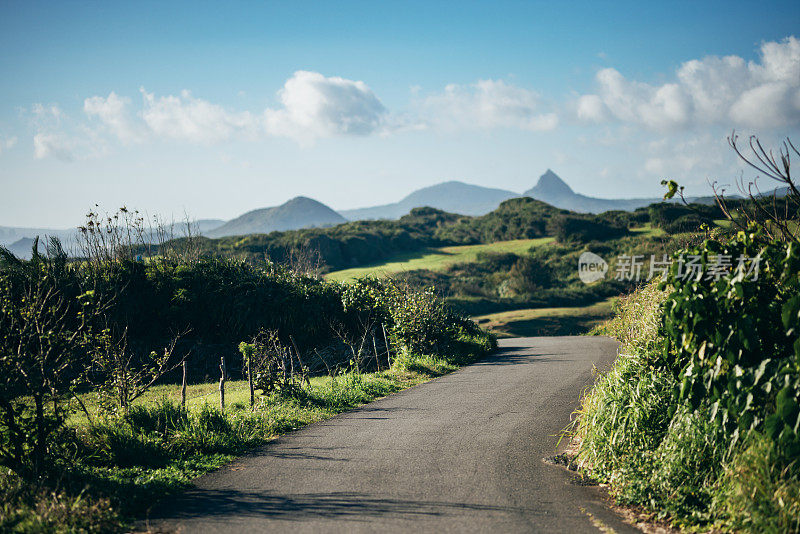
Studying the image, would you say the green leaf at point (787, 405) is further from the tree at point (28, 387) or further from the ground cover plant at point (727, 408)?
the tree at point (28, 387)

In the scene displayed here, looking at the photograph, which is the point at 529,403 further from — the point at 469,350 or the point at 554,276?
the point at 554,276

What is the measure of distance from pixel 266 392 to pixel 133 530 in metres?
5.09

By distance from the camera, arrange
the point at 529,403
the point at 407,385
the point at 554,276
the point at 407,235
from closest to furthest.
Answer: the point at 529,403, the point at 407,385, the point at 554,276, the point at 407,235

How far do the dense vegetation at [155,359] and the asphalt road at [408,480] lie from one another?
64 centimetres

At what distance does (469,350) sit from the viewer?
16578 millimetres

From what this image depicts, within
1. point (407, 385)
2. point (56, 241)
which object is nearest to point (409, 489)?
point (407, 385)

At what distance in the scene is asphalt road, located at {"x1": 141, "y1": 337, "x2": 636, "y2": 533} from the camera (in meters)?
5.04

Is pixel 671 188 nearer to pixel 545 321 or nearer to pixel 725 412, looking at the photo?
pixel 725 412

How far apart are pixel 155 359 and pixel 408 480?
6515mm

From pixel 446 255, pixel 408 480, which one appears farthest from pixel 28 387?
pixel 446 255

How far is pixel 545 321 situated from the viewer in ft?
124

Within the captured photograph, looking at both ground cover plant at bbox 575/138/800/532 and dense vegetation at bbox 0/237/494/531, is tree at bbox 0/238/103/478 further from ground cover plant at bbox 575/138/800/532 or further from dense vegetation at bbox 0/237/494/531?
ground cover plant at bbox 575/138/800/532

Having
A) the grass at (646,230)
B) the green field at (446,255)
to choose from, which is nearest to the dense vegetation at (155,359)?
the green field at (446,255)

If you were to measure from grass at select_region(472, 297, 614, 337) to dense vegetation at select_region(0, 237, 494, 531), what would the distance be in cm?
1773
